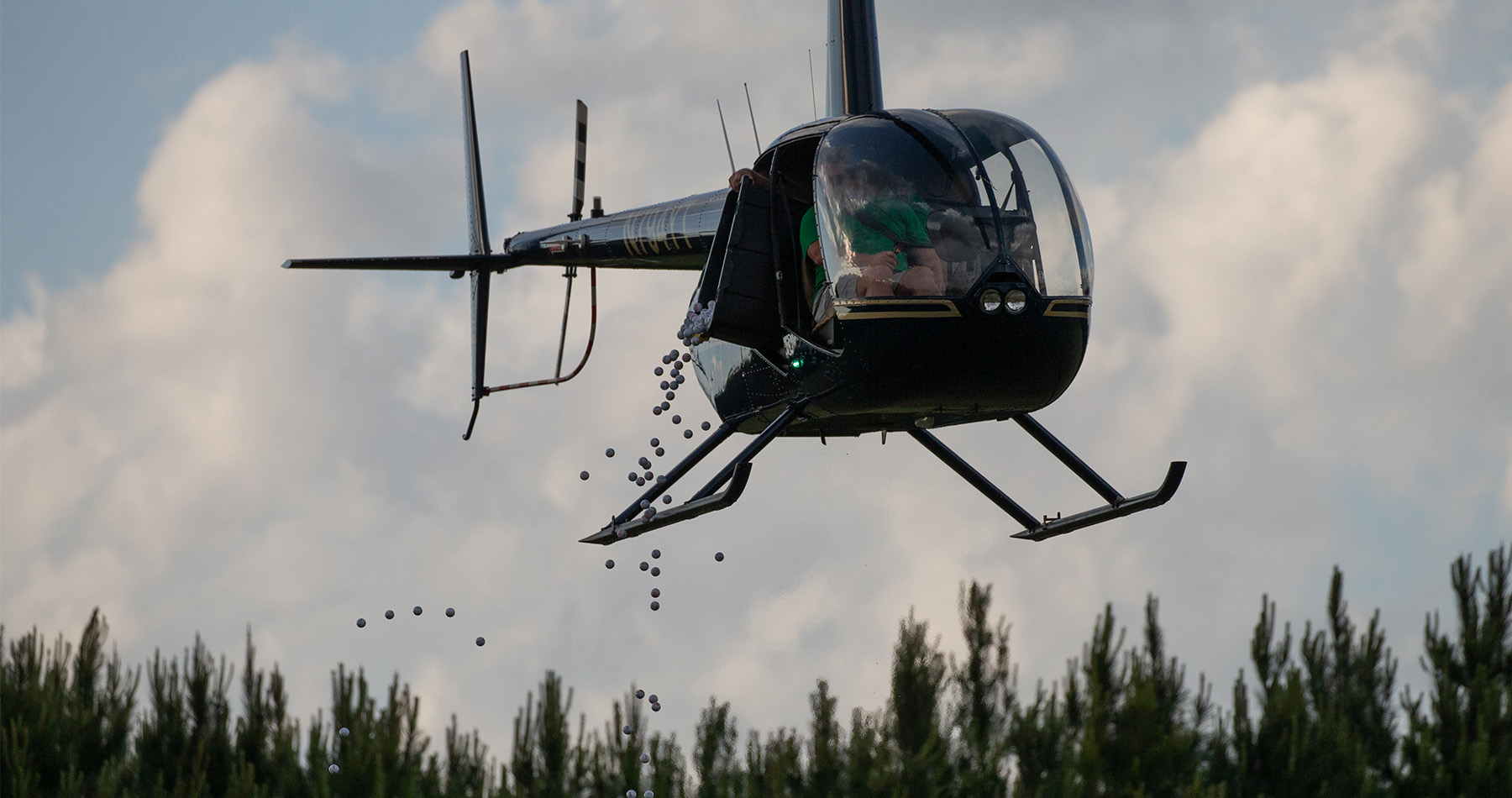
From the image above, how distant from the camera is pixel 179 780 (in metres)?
15.2

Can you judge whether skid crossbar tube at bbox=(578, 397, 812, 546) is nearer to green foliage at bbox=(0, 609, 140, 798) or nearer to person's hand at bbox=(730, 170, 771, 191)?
person's hand at bbox=(730, 170, 771, 191)

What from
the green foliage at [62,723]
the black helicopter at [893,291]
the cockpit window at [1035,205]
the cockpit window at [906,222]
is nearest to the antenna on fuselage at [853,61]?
the black helicopter at [893,291]

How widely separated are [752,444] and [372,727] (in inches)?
275

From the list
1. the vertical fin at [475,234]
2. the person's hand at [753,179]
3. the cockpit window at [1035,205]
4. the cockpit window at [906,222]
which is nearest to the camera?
the cockpit window at [906,222]

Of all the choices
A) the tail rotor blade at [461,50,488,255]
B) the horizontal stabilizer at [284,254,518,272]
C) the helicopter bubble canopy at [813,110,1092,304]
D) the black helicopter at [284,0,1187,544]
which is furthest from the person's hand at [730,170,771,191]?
the tail rotor blade at [461,50,488,255]

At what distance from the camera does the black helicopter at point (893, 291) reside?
30.4ft

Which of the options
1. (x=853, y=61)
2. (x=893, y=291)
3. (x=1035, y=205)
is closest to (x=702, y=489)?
(x=893, y=291)

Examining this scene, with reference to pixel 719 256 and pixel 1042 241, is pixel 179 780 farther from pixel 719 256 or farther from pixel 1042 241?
pixel 1042 241

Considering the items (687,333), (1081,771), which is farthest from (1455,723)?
(687,333)

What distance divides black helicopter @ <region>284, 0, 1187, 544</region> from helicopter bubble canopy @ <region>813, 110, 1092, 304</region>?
1cm

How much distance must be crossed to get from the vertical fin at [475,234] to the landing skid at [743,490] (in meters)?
4.44

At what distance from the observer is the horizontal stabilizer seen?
43.2 feet

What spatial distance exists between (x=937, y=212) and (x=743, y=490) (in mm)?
2108

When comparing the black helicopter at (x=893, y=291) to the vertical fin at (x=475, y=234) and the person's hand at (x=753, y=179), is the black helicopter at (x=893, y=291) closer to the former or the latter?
the person's hand at (x=753, y=179)
